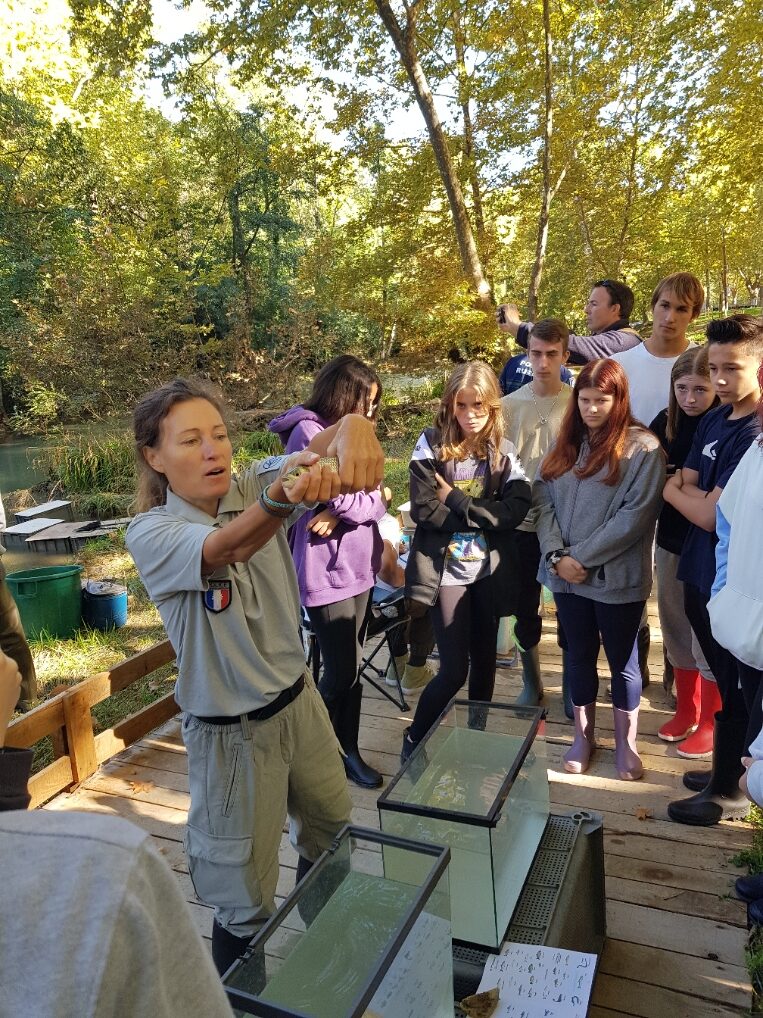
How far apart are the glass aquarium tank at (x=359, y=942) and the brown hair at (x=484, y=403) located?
1.78 metres

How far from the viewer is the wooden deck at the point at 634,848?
6.64ft

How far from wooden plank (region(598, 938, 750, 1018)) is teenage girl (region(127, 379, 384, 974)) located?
114 centimetres

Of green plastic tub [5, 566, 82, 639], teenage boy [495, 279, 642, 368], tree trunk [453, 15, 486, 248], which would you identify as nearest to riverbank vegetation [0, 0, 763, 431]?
tree trunk [453, 15, 486, 248]

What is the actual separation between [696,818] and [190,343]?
44.9 ft

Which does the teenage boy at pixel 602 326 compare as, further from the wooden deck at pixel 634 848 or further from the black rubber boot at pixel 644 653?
the wooden deck at pixel 634 848

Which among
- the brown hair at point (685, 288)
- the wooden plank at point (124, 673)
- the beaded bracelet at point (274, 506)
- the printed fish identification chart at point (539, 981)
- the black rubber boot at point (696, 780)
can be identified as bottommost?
the black rubber boot at point (696, 780)

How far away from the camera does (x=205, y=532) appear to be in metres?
1.54

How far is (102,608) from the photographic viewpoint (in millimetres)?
5543

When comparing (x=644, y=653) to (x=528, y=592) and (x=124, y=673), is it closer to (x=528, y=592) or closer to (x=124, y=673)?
(x=528, y=592)

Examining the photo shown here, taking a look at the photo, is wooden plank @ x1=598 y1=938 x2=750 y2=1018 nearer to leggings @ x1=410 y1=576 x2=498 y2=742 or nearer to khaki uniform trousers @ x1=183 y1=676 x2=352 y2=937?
leggings @ x1=410 y1=576 x2=498 y2=742

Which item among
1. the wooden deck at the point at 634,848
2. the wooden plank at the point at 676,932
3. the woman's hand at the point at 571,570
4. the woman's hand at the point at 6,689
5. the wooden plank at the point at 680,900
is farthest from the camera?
the woman's hand at the point at 571,570

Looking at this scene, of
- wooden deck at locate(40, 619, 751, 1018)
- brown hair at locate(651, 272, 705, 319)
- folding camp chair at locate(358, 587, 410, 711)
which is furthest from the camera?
folding camp chair at locate(358, 587, 410, 711)

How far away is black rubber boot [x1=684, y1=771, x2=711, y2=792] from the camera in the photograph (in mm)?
2889

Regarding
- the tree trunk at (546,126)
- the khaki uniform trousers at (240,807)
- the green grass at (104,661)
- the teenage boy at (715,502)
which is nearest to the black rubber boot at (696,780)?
the teenage boy at (715,502)
